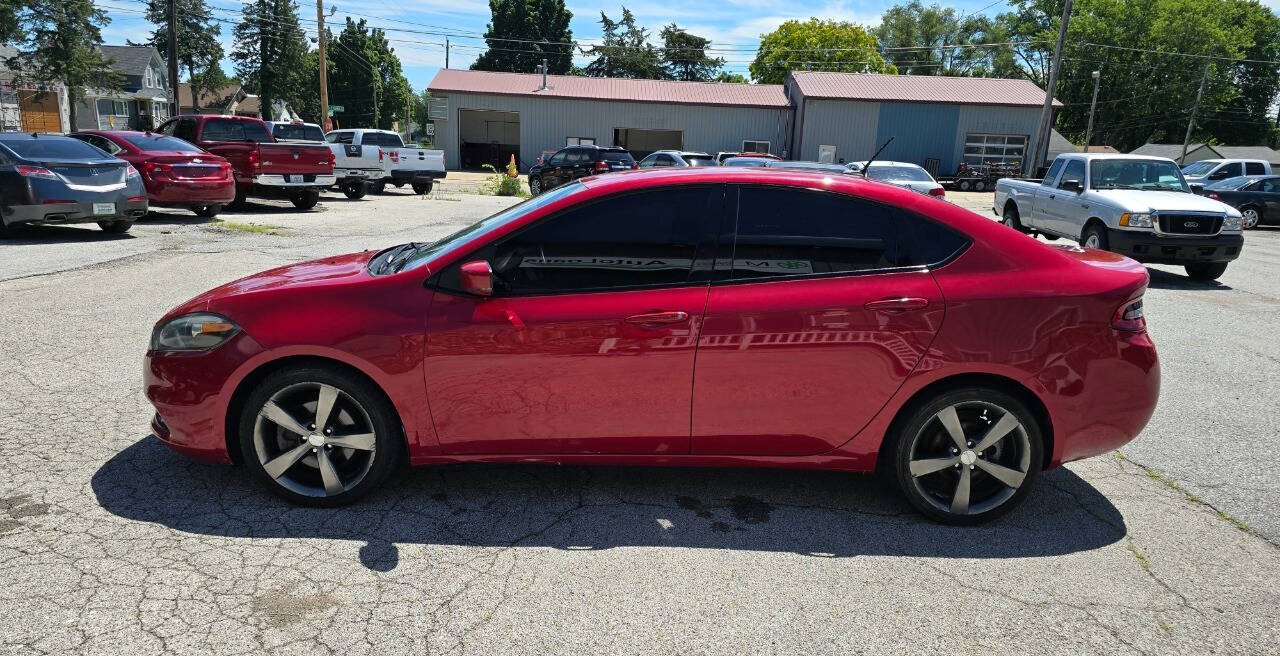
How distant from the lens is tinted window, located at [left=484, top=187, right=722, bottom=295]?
3.59m

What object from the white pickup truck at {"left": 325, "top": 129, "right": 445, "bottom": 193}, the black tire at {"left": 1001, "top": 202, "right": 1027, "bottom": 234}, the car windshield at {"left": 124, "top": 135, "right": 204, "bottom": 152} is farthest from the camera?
the white pickup truck at {"left": 325, "top": 129, "right": 445, "bottom": 193}

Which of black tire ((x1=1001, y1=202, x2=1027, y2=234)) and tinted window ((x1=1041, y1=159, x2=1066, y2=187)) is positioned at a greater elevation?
tinted window ((x1=1041, y1=159, x2=1066, y2=187))

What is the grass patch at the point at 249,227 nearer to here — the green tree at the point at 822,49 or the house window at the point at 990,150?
the house window at the point at 990,150

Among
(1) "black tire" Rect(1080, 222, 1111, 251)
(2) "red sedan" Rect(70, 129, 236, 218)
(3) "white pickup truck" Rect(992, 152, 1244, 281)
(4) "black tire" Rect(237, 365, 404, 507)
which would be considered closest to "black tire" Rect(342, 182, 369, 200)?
(2) "red sedan" Rect(70, 129, 236, 218)

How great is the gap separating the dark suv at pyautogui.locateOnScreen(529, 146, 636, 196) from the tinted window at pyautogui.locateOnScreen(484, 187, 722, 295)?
63.3ft

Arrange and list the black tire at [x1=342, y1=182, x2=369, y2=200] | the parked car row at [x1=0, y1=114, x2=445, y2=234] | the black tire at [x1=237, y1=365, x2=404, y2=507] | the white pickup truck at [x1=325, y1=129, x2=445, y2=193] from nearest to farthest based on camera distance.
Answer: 1. the black tire at [x1=237, y1=365, x2=404, y2=507]
2. the parked car row at [x1=0, y1=114, x2=445, y2=234]
3. the black tire at [x1=342, y1=182, x2=369, y2=200]
4. the white pickup truck at [x1=325, y1=129, x2=445, y2=193]

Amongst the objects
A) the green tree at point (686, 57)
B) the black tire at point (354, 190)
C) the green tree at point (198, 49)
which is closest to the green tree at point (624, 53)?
the green tree at point (686, 57)

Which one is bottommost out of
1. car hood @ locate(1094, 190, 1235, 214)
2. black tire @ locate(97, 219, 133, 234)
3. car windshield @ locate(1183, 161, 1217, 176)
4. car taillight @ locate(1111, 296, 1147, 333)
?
black tire @ locate(97, 219, 133, 234)

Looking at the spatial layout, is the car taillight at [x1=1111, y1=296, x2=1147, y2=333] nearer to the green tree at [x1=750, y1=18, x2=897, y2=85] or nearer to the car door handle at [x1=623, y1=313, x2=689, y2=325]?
the car door handle at [x1=623, y1=313, x2=689, y2=325]

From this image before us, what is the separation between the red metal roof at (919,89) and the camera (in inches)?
1644

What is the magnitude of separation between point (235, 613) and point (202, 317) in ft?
4.60

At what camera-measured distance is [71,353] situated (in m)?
5.97

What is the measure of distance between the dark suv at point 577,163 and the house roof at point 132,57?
187ft

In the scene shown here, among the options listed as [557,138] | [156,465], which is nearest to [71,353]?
[156,465]
